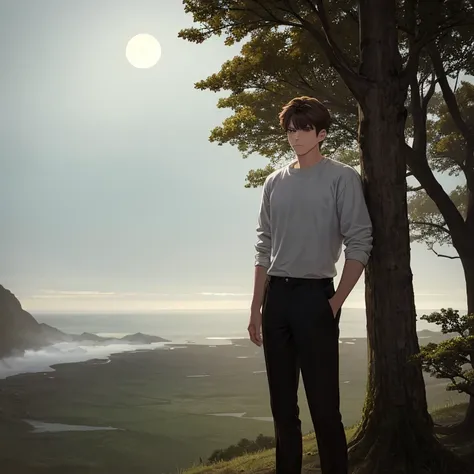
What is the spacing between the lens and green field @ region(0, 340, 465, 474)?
40438mm

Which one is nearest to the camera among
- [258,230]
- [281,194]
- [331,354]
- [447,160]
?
[331,354]

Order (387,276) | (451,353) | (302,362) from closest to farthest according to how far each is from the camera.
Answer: (302,362), (451,353), (387,276)

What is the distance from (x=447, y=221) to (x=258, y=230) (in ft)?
17.4

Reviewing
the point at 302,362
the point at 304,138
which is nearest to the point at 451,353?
the point at 302,362

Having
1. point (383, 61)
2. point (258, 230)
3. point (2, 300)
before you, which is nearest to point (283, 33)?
point (383, 61)

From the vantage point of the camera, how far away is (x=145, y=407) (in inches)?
2425

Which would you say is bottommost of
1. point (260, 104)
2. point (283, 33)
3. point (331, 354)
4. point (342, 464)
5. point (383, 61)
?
point (342, 464)

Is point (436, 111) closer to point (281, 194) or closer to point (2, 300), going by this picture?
point (281, 194)

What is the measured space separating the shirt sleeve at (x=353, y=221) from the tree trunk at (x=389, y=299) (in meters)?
1.44

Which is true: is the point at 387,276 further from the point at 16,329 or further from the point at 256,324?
the point at 16,329

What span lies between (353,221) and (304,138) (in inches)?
20.3

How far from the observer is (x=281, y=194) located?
122 inches

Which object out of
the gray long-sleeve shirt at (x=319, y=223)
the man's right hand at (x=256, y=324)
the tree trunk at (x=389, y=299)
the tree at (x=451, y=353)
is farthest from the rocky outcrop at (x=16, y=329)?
the gray long-sleeve shirt at (x=319, y=223)

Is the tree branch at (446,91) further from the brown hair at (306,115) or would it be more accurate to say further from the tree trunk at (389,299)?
the brown hair at (306,115)
